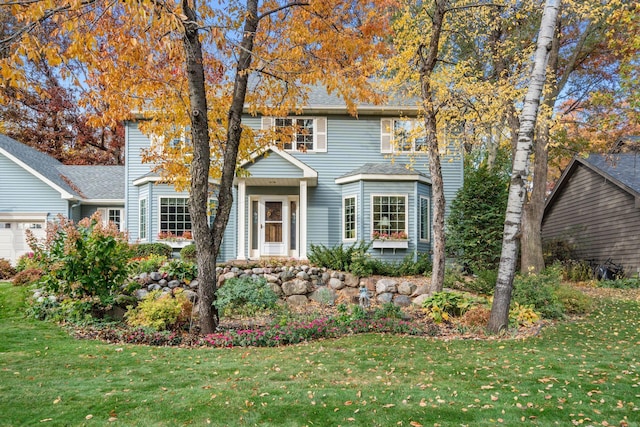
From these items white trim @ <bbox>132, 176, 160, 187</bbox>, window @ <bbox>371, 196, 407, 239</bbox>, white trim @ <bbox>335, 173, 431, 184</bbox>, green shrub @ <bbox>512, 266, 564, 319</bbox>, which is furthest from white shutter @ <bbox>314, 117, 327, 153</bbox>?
green shrub @ <bbox>512, 266, 564, 319</bbox>

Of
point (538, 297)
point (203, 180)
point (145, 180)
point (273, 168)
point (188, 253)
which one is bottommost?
point (538, 297)

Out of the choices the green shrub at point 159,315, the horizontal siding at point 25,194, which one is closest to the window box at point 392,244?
the green shrub at point 159,315

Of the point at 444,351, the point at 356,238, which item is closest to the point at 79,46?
the point at 444,351

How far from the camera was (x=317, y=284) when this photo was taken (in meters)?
11.6

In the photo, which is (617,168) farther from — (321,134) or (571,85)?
(321,134)

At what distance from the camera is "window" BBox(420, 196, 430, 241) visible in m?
14.7

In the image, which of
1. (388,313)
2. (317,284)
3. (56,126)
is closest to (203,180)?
(388,313)

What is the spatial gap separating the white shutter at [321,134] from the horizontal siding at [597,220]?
35.1 feet

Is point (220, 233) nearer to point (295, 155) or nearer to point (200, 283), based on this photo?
point (200, 283)

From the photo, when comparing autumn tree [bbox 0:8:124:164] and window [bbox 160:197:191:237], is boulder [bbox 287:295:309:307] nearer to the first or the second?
window [bbox 160:197:191:237]

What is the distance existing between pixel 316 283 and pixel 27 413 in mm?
8182

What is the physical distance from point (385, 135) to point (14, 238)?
13.3 m

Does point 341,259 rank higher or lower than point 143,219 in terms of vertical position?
lower

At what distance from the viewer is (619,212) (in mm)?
16562
